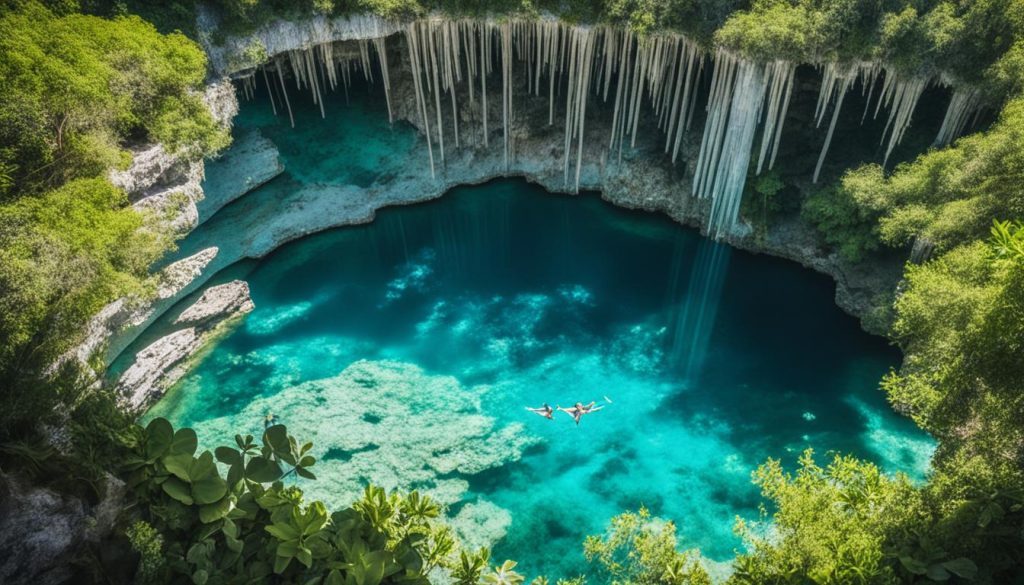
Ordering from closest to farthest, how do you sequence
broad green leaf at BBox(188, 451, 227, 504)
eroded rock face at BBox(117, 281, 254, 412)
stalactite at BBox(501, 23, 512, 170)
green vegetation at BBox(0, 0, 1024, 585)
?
green vegetation at BBox(0, 0, 1024, 585) → broad green leaf at BBox(188, 451, 227, 504) → eroded rock face at BBox(117, 281, 254, 412) → stalactite at BBox(501, 23, 512, 170)

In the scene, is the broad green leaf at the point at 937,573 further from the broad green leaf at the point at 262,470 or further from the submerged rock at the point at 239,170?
the submerged rock at the point at 239,170

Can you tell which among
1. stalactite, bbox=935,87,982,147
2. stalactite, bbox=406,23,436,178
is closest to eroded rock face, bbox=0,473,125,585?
stalactite, bbox=406,23,436,178

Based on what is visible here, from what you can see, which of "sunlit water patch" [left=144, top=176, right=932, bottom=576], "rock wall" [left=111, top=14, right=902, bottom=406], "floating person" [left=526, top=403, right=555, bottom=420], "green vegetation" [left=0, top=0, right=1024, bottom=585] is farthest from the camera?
"rock wall" [left=111, top=14, right=902, bottom=406]

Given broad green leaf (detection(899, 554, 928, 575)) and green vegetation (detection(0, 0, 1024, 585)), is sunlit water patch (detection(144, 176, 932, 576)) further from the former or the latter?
broad green leaf (detection(899, 554, 928, 575))

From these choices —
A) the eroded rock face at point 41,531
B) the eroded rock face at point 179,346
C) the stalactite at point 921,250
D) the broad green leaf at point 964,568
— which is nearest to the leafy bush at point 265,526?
the eroded rock face at point 41,531

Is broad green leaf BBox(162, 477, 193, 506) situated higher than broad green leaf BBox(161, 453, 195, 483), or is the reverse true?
broad green leaf BBox(161, 453, 195, 483)

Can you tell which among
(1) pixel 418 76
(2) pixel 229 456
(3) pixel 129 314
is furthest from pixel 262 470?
(1) pixel 418 76

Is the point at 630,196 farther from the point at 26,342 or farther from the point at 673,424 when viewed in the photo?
the point at 26,342

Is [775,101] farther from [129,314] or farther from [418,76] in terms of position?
[129,314]
